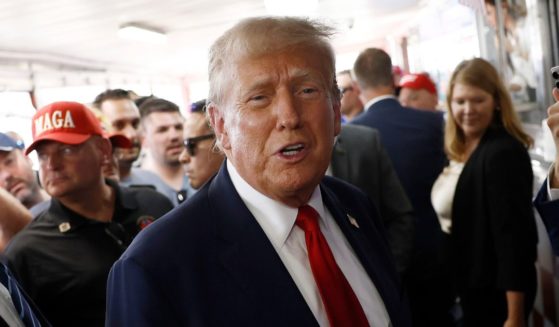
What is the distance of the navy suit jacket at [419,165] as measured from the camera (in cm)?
290

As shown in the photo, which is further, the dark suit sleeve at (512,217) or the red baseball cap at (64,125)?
the dark suit sleeve at (512,217)

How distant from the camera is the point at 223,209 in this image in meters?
1.21

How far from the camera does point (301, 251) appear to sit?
1.23 metres

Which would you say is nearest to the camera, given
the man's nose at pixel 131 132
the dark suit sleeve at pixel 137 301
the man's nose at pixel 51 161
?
Answer: the dark suit sleeve at pixel 137 301

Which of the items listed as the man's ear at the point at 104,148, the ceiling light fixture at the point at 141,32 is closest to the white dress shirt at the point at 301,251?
the man's ear at the point at 104,148

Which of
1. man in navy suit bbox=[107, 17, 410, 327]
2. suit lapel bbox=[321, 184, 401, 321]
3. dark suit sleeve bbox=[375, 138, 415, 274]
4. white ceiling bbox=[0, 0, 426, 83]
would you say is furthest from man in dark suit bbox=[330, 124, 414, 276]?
white ceiling bbox=[0, 0, 426, 83]

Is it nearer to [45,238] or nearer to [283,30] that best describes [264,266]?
[283,30]

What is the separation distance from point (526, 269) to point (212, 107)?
64.9 inches

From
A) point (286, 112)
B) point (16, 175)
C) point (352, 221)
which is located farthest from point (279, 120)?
point (16, 175)

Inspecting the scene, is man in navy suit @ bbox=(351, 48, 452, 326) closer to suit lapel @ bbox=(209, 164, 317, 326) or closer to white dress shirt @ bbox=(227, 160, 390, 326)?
white dress shirt @ bbox=(227, 160, 390, 326)

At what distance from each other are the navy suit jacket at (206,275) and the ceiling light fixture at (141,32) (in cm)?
720

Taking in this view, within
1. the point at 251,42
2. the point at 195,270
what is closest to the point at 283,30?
the point at 251,42

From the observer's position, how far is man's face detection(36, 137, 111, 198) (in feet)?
6.48

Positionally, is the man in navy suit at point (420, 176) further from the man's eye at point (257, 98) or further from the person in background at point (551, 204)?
the man's eye at point (257, 98)
